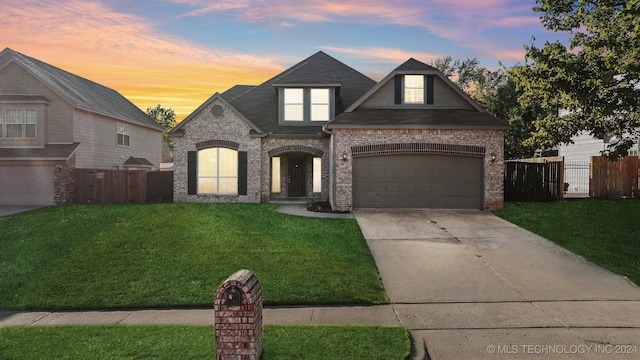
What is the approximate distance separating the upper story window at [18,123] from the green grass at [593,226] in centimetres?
2318

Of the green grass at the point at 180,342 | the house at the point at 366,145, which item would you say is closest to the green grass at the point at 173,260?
the green grass at the point at 180,342

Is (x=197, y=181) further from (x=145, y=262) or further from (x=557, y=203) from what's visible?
(x=557, y=203)

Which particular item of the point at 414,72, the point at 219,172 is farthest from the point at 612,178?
the point at 219,172

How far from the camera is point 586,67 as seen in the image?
48.4ft

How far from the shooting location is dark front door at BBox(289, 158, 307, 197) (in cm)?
2366

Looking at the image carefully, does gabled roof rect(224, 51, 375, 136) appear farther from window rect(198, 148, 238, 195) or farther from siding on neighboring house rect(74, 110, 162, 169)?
siding on neighboring house rect(74, 110, 162, 169)

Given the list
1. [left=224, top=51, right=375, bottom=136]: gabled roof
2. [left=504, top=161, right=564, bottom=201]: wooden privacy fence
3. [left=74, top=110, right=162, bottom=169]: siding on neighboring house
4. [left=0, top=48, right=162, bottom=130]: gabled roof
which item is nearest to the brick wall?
[left=224, top=51, right=375, bottom=136]: gabled roof

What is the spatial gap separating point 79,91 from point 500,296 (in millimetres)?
25472

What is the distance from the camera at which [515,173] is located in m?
20.6

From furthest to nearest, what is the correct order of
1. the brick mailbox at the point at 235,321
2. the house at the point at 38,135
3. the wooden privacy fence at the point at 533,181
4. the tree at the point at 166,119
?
1. the tree at the point at 166,119
2. the house at the point at 38,135
3. the wooden privacy fence at the point at 533,181
4. the brick mailbox at the point at 235,321

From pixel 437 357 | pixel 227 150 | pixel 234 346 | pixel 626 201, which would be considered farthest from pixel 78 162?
pixel 626 201

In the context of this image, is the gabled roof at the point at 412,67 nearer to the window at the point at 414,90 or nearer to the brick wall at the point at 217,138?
the window at the point at 414,90

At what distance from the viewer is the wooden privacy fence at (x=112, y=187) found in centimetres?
2189

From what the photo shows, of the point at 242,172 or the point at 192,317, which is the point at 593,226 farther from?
the point at 242,172
